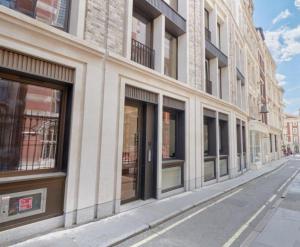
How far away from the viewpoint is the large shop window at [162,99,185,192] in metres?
7.68

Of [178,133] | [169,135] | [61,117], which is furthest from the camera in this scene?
[178,133]

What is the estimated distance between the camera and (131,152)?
6590 millimetres

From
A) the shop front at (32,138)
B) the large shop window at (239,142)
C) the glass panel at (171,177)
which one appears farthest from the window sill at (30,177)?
the large shop window at (239,142)

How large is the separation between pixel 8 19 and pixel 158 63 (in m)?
4.67

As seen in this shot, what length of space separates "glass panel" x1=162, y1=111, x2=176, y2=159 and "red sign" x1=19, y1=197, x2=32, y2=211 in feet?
15.6

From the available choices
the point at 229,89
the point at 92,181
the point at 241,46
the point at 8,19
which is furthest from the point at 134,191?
the point at 241,46

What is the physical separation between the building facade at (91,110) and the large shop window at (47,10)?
23mm

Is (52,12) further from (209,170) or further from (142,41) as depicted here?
(209,170)

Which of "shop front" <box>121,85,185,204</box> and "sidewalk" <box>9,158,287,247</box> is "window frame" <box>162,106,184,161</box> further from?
"sidewalk" <box>9,158,287,247</box>

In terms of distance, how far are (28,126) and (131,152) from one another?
3021mm

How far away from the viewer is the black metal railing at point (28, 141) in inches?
158

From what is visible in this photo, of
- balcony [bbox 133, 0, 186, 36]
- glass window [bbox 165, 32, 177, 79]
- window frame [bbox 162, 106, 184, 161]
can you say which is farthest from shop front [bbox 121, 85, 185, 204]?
balcony [bbox 133, 0, 186, 36]

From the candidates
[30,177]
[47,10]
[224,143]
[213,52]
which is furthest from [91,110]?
[224,143]

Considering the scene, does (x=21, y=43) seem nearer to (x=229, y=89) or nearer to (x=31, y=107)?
(x=31, y=107)
